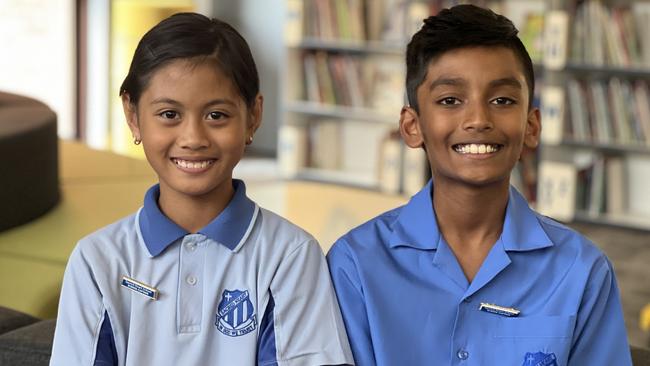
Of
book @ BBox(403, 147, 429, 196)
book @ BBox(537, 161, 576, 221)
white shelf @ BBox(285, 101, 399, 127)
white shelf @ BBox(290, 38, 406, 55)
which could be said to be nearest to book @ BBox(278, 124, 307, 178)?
white shelf @ BBox(285, 101, 399, 127)

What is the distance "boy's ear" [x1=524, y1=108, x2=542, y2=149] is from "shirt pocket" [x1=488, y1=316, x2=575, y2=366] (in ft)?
0.91

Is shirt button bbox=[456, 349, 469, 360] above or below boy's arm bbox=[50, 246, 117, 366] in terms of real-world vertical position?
below

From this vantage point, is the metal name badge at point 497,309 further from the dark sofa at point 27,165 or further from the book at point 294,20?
the book at point 294,20

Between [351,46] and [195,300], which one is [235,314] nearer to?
[195,300]

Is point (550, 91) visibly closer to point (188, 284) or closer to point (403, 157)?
point (403, 157)

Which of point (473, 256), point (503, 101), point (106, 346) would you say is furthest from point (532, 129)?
point (106, 346)

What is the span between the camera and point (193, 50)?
1392 millimetres

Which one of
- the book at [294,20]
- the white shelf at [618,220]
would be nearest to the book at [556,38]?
the white shelf at [618,220]

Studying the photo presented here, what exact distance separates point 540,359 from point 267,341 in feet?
1.24

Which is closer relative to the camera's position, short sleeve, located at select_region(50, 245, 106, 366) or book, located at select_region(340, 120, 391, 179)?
short sleeve, located at select_region(50, 245, 106, 366)

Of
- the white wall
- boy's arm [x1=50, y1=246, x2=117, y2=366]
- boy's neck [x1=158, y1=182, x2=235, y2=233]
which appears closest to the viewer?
boy's arm [x1=50, y1=246, x2=117, y2=366]

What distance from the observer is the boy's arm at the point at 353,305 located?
4.67ft

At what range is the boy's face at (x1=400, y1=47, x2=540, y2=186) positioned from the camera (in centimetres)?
146

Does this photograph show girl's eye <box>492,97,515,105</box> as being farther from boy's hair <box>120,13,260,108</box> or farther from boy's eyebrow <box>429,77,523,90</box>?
boy's hair <box>120,13,260,108</box>
